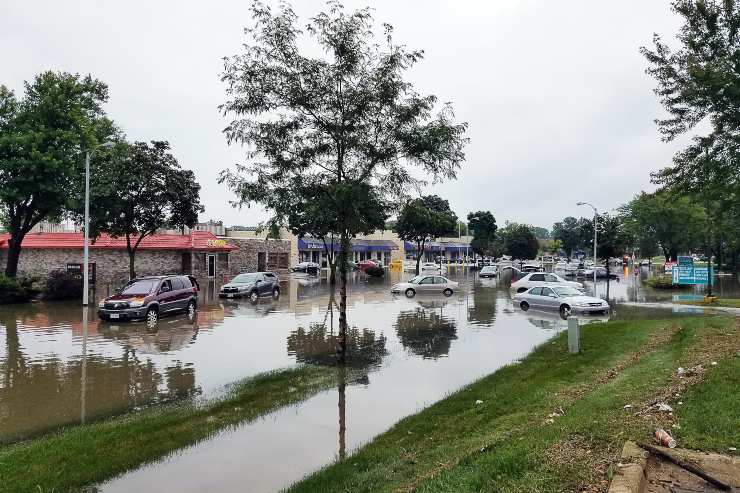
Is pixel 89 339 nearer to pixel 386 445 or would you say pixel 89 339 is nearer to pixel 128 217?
pixel 386 445

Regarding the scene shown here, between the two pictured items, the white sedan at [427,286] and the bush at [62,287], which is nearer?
the bush at [62,287]

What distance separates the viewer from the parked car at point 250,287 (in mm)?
29562

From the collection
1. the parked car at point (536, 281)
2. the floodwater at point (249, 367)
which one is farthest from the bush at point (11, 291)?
the parked car at point (536, 281)

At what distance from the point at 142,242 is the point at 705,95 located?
3967 centimetres

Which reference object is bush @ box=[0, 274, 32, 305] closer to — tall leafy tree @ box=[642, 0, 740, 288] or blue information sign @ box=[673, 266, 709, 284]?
tall leafy tree @ box=[642, 0, 740, 288]

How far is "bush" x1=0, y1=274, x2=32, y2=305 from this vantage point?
1024 inches

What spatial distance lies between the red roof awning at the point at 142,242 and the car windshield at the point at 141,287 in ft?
58.6

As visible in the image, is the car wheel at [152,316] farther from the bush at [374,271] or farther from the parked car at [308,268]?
the parked car at [308,268]

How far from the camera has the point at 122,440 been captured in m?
7.60

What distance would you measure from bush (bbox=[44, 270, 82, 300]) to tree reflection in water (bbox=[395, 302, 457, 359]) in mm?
19280

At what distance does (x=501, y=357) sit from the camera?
44.9 ft

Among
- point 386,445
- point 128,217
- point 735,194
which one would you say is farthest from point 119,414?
point 128,217

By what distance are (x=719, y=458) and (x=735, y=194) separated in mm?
12976

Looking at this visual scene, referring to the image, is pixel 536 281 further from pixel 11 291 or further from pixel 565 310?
pixel 11 291
